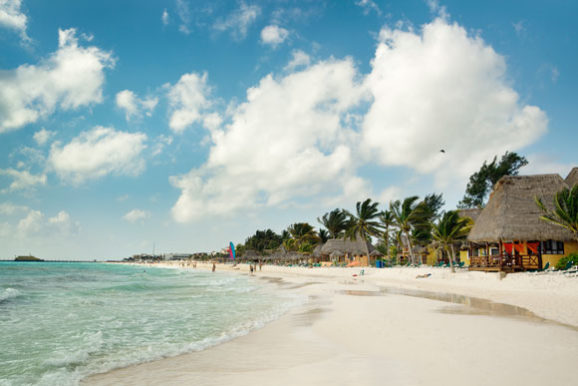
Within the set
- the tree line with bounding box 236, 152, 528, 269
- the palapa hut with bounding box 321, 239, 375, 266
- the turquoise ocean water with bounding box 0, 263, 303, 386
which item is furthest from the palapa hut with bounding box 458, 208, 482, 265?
the turquoise ocean water with bounding box 0, 263, 303, 386

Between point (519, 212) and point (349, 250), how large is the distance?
90.1 ft

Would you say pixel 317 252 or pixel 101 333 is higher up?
pixel 101 333

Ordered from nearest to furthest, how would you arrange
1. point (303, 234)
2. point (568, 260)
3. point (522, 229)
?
1. point (568, 260)
2. point (522, 229)
3. point (303, 234)

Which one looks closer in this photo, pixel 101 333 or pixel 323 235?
pixel 101 333

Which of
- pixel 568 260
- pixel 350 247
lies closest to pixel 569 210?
pixel 568 260

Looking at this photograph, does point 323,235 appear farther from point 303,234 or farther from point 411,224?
point 411,224

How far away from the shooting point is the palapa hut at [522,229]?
1838cm

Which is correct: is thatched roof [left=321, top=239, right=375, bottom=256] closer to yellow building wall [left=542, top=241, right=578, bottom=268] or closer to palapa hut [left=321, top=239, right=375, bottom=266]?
palapa hut [left=321, top=239, right=375, bottom=266]

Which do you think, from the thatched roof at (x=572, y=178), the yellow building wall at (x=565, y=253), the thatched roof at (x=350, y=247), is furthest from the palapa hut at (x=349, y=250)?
the yellow building wall at (x=565, y=253)

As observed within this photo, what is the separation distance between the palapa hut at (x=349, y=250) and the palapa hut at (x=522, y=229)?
22952mm

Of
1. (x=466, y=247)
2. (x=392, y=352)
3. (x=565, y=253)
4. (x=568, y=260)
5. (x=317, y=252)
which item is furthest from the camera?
(x=317, y=252)

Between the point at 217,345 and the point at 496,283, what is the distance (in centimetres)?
1560

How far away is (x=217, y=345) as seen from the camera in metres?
6.95

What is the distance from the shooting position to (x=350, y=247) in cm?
4597
